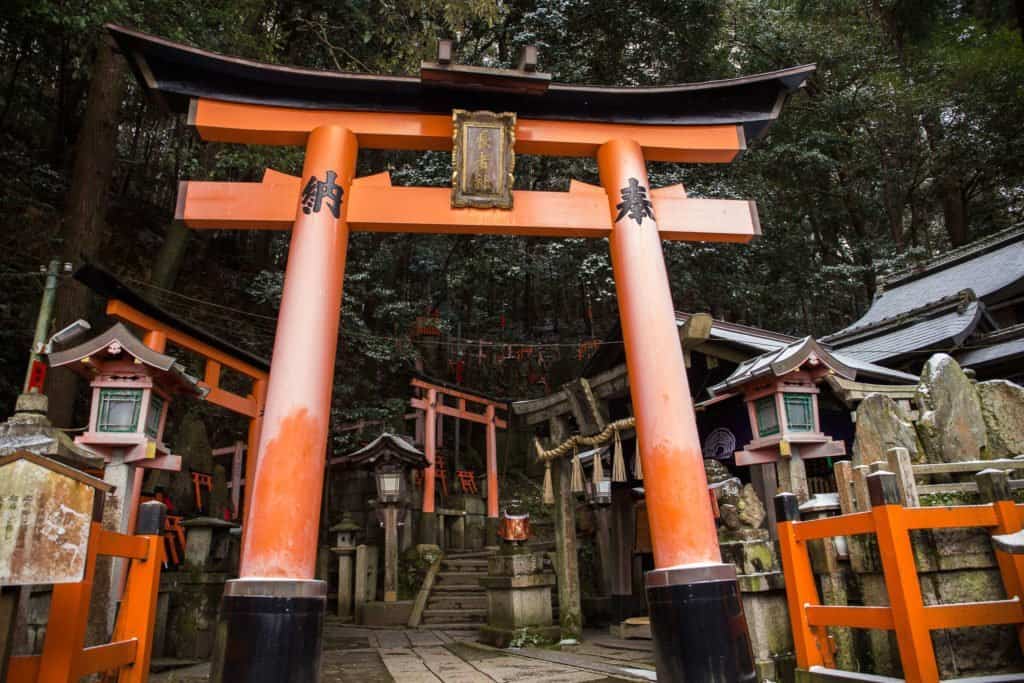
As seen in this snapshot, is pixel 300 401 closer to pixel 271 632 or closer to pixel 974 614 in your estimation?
pixel 271 632

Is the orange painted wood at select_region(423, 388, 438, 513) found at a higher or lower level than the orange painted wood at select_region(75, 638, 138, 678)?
higher

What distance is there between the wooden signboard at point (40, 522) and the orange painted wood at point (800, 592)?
169 inches

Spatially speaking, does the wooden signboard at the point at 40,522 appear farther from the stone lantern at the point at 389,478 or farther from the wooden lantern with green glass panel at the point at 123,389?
the stone lantern at the point at 389,478

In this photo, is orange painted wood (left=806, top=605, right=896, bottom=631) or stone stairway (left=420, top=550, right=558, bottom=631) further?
stone stairway (left=420, top=550, right=558, bottom=631)

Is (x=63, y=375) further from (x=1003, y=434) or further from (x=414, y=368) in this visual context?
(x=1003, y=434)

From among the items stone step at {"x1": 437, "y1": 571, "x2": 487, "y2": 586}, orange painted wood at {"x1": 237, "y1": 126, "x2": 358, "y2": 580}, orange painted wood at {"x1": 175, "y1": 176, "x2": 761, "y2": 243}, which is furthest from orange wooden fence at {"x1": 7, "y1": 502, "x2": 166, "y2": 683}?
stone step at {"x1": 437, "y1": 571, "x2": 487, "y2": 586}

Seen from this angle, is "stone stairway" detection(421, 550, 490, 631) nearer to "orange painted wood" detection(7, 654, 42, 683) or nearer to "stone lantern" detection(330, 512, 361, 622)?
"stone lantern" detection(330, 512, 361, 622)

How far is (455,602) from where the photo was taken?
12250mm

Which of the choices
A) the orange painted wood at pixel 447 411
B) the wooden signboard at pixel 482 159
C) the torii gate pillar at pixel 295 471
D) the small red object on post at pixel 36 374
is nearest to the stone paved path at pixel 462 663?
the torii gate pillar at pixel 295 471

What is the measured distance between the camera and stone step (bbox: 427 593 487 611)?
1217 centimetres

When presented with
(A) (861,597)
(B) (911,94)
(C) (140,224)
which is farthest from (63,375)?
(B) (911,94)

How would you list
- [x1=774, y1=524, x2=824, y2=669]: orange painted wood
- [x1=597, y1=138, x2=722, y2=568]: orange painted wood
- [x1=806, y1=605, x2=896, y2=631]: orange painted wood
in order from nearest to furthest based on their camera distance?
[x1=806, y1=605, x2=896, y2=631]: orange painted wood, [x1=774, y1=524, x2=824, y2=669]: orange painted wood, [x1=597, y1=138, x2=722, y2=568]: orange painted wood

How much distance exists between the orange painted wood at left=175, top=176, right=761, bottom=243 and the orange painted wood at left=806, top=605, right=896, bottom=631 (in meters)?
3.18

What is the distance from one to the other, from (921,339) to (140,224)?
61.7ft
